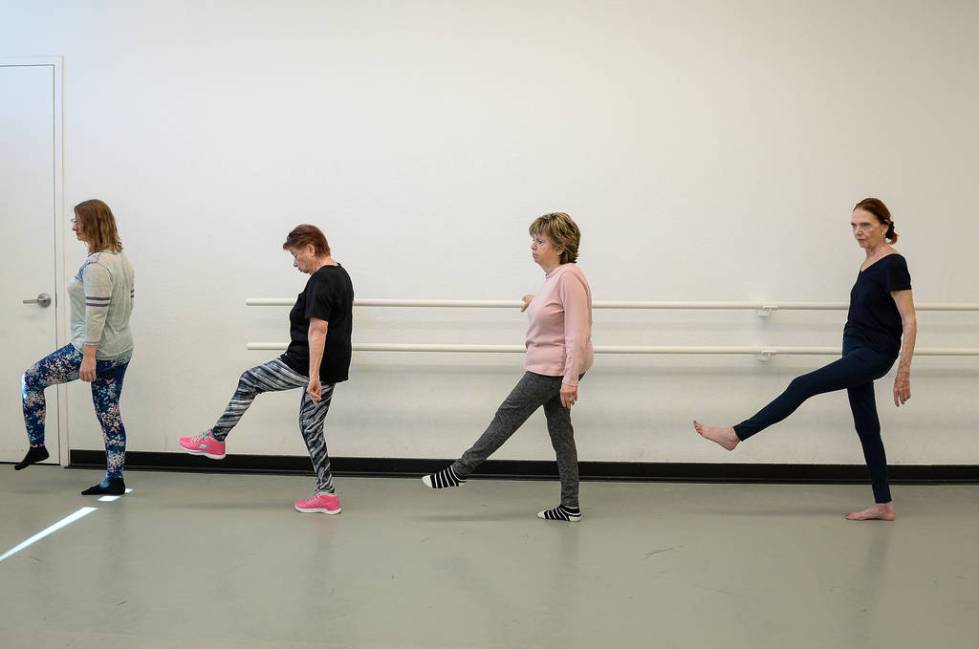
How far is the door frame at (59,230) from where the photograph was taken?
12.5 feet

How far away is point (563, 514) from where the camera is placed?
317cm

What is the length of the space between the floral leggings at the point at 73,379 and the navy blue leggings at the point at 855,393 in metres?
2.60

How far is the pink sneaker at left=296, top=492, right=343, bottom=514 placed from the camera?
3217 mm

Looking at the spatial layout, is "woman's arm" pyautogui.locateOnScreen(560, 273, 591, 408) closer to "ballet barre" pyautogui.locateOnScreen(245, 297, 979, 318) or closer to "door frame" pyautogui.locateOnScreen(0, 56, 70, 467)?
"ballet barre" pyautogui.locateOnScreen(245, 297, 979, 318)

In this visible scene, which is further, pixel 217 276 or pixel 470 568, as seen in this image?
pixel 217 276

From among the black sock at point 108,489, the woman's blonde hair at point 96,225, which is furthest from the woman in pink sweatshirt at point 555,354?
the woman's blonde hair at point 96,225

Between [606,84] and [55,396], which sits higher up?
[606,84]

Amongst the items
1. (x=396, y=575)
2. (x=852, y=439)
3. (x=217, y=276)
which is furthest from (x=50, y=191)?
(x=852, y=439)

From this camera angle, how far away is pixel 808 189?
369 cm

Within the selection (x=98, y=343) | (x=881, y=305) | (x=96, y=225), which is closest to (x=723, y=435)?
(x=881, y=305)

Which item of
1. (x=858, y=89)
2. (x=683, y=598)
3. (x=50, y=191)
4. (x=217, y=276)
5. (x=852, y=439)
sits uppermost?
(x=858, y=89)

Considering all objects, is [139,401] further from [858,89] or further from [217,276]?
[858,89]

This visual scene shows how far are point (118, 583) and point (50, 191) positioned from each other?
2.23 meters

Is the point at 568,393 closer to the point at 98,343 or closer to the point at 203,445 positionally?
the point at 203,445
